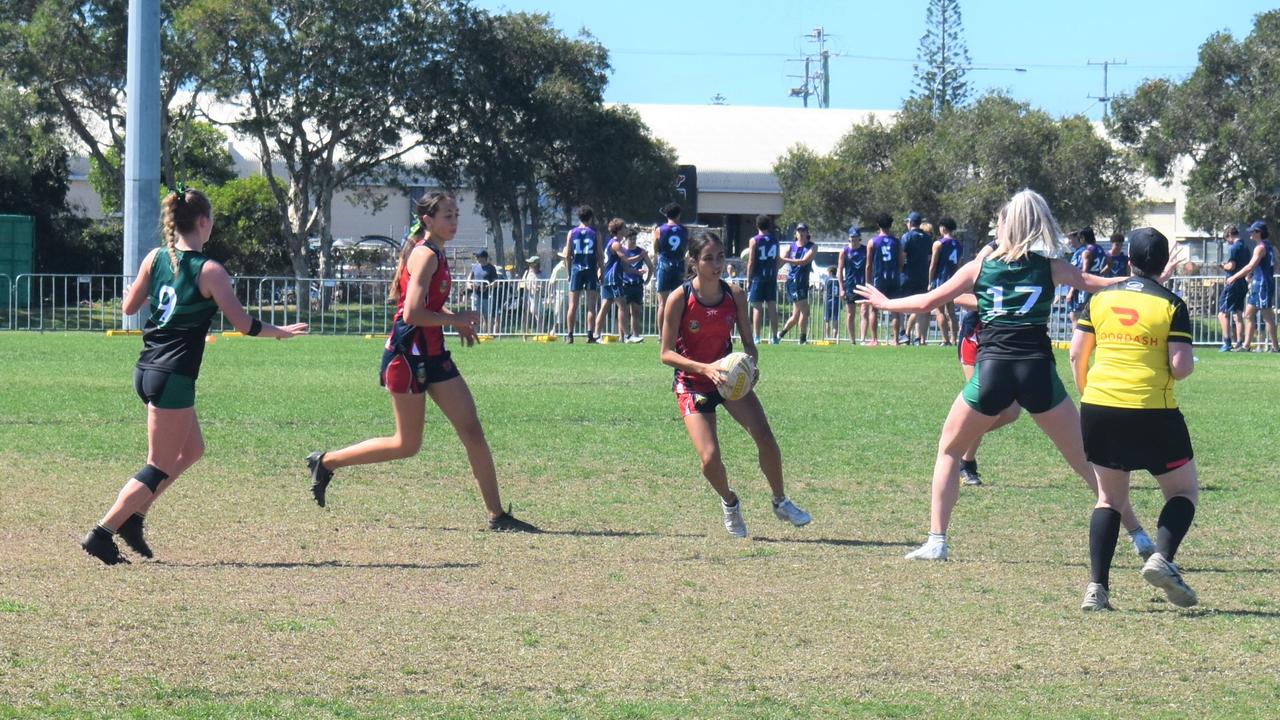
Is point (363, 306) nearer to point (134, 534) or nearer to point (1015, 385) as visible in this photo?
point (134, 534)

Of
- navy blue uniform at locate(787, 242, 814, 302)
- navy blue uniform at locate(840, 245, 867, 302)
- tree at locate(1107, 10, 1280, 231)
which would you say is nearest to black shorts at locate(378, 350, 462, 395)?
navy blue uniform at locate(787, 242, 814, 302)

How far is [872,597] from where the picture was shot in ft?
22.1

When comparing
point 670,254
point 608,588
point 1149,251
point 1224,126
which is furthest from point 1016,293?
point 1224,126

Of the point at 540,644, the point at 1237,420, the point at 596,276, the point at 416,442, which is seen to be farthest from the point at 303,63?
the point at 540,644

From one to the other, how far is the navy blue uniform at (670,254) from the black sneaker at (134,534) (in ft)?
50.4

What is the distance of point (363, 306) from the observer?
30.8 m

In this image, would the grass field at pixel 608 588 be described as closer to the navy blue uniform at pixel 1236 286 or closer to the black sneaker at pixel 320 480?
the black sneaker at pixel 320 480

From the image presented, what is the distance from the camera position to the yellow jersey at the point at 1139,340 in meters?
6.32

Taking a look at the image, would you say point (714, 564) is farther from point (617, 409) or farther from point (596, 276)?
point (596, 276)

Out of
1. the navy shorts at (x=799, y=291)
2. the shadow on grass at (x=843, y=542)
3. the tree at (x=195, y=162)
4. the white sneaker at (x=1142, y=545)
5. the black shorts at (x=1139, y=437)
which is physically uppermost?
the tree at (x=195, y=162)

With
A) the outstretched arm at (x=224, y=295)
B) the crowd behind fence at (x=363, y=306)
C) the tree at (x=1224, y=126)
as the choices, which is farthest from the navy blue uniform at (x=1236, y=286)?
the tree at (x=1224, y=126)

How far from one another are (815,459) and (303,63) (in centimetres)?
3319

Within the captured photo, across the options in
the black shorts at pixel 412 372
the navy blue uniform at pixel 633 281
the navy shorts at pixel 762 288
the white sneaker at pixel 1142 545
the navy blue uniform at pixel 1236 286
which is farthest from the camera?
the navy blue uniform at pixel 1236 286

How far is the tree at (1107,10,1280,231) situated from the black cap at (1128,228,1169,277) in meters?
43.0
